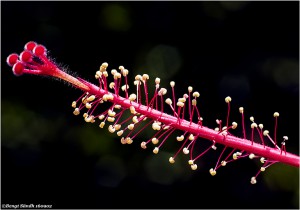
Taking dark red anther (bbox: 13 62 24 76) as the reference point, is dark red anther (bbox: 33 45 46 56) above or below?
above

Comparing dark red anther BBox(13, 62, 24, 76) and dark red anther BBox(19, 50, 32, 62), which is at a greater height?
dark red anther BBox(19, 50, 32, 62)

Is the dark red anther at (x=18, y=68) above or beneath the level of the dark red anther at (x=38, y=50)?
beneath

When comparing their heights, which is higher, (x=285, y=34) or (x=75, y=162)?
(x=285, y=34)

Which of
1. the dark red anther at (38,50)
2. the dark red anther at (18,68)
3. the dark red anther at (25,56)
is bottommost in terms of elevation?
the dark red anther at (18,68)

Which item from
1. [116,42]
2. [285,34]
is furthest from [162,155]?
[285,34]

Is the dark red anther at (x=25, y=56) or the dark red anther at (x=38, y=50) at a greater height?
the dark red anther at (x=38, y=50)

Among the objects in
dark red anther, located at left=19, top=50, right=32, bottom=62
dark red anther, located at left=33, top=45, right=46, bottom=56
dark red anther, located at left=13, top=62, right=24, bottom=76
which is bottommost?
dark red anther, located at left=13, top=62, right=24, bottom=76

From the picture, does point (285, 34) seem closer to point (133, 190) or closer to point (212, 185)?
point (212, 185)

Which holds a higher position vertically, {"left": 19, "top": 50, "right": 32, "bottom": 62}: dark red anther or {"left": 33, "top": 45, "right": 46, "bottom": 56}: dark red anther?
{"left": 33, "top": 45, "right": 46, "bottom": 56}: dark red anther

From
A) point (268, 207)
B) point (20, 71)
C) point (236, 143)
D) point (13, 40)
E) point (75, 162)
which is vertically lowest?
point (268, 207)

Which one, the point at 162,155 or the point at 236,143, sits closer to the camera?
the point at 236,143

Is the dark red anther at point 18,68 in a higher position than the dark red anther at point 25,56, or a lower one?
lower
